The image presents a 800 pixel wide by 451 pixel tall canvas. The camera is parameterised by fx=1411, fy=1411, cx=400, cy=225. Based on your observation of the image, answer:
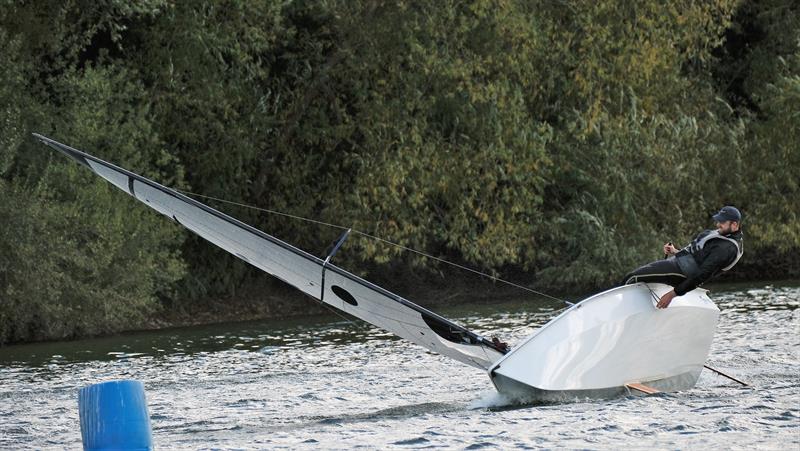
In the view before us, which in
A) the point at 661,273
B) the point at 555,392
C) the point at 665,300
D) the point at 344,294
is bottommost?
the point at 555,392

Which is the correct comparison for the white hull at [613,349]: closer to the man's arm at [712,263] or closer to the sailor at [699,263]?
the sailor at [699,263]

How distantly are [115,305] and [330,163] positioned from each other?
6879 mm

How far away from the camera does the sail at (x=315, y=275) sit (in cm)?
1420

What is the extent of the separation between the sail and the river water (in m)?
0.71

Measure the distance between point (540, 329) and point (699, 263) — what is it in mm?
2015

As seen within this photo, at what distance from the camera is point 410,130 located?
29.8 meters

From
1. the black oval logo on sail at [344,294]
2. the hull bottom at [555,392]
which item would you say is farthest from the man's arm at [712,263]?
the black oval logo on sail at [344,294]

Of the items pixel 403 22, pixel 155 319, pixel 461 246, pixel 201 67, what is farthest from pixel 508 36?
pixel 155 319

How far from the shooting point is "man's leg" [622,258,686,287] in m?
15.0

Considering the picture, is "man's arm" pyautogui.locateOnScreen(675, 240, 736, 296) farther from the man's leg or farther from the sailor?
the man's leg

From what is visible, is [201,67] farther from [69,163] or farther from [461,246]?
[461,246]

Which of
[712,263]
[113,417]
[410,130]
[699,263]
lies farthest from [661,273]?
[410,130]

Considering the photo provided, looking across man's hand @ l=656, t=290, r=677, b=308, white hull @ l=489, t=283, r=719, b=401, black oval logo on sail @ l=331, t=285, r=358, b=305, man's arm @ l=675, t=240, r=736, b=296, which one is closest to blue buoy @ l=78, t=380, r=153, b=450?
black oval logo on sail @ l=331, t=285, r=358, b=305

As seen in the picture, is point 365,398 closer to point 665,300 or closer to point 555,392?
point 555,392
